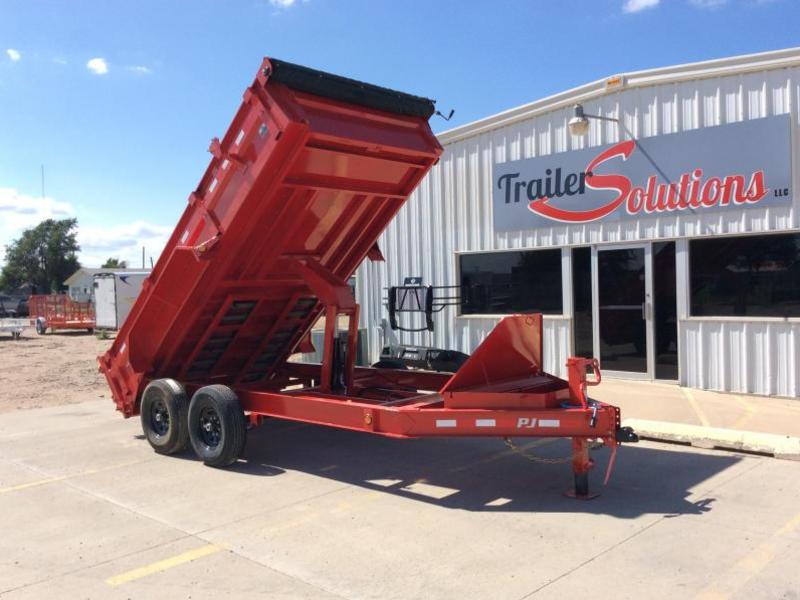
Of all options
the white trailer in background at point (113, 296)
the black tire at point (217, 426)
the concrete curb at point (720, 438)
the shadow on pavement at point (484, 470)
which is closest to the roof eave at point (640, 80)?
the concrete curb at point (720, 438)

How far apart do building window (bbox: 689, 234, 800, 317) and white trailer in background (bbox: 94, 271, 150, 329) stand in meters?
25.3

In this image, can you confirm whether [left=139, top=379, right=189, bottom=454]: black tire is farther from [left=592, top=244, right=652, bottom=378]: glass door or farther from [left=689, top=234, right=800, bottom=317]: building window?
[left=689, top=234, right=800, bottom=317]: building window

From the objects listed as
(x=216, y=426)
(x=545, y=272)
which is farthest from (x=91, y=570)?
(x=545, y=272)

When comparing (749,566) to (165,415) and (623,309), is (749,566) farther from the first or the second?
(623,309)

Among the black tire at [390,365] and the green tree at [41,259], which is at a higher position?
the green tree at [41,259]

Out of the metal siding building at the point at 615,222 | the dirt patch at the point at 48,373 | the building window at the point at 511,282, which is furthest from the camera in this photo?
the dirt patch at the point at 48,373

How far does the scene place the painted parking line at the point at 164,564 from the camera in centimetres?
464

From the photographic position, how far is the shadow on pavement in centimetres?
600

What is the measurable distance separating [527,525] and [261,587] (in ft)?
6.79

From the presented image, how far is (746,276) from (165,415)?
7.83 m

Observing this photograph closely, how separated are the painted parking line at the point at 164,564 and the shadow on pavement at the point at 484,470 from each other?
187 centimetres

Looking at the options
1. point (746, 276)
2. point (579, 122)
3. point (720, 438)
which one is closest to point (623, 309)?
point (746, 276)

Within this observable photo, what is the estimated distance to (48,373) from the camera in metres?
17.2

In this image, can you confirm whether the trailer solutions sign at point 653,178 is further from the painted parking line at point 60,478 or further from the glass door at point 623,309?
the painted parking line at point 60,478
